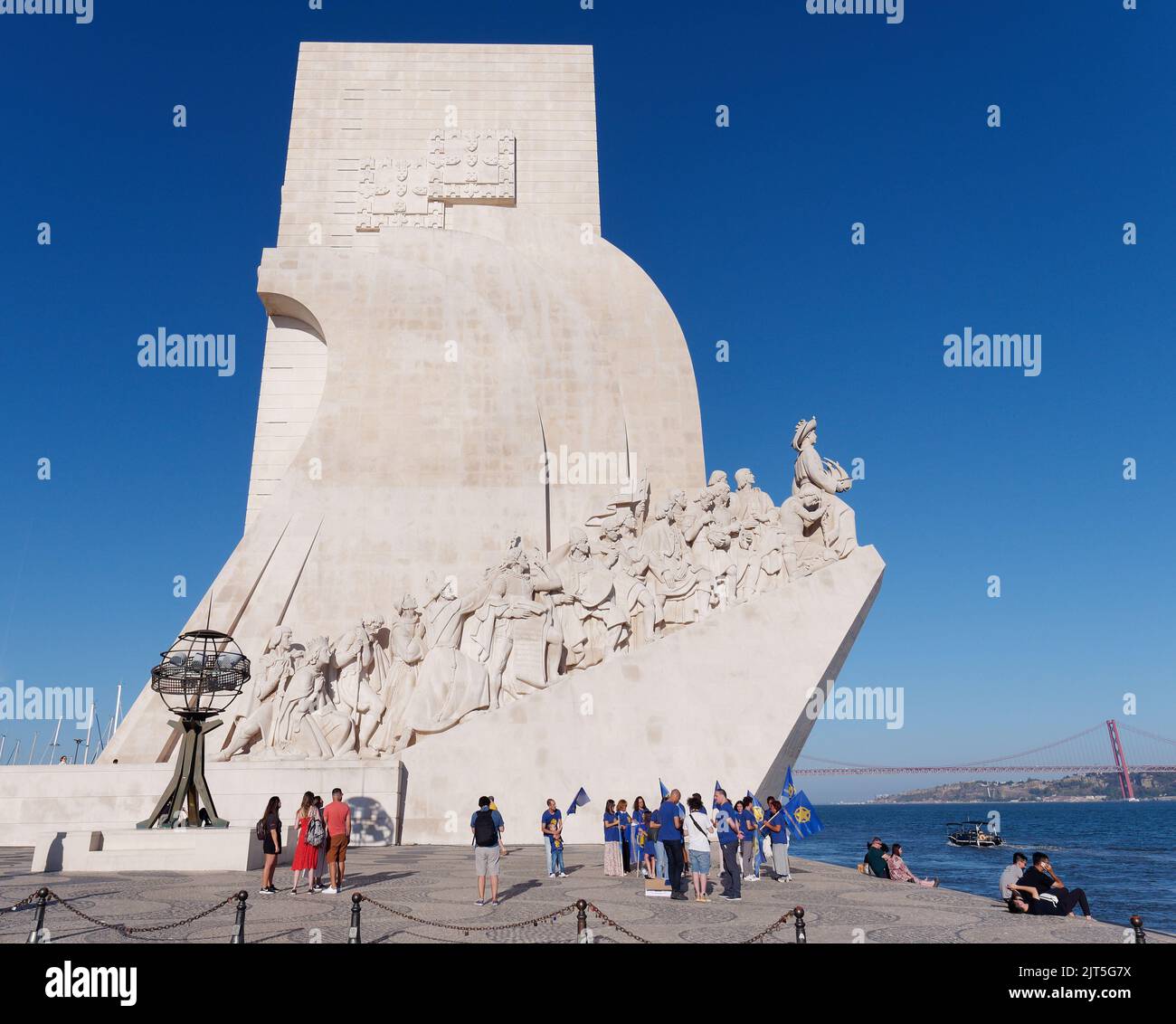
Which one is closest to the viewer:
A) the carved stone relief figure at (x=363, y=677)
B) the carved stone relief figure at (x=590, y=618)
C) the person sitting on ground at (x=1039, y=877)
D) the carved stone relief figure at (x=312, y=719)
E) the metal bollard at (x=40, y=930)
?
the metal bollard at (x=40, y=930)

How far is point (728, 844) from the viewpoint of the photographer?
6.91 meters

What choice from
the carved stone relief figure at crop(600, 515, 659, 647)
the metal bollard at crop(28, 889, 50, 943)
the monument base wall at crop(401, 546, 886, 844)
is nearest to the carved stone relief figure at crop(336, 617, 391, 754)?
the monument base wall at crop(401, 546, 886, 844)

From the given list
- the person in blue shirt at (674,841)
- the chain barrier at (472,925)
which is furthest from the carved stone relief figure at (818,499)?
the chain barrier at (472,925)

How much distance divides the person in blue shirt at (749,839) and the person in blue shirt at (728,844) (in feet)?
2.89

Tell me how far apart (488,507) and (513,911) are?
1089 centimetres

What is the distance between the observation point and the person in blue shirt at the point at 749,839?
7.98m

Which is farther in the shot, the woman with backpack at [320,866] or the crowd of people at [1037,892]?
the woman with backpack at [320,866]

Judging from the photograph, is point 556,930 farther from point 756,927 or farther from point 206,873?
point 206,873

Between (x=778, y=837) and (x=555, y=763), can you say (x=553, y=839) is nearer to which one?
(x=778, y=837)

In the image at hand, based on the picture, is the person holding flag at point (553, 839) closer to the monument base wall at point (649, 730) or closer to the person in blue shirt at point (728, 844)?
the person in blue shirt at point (728, 844)

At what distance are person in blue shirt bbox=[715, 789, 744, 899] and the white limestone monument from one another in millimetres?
4710

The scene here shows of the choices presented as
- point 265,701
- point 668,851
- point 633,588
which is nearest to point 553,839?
point 668,851
